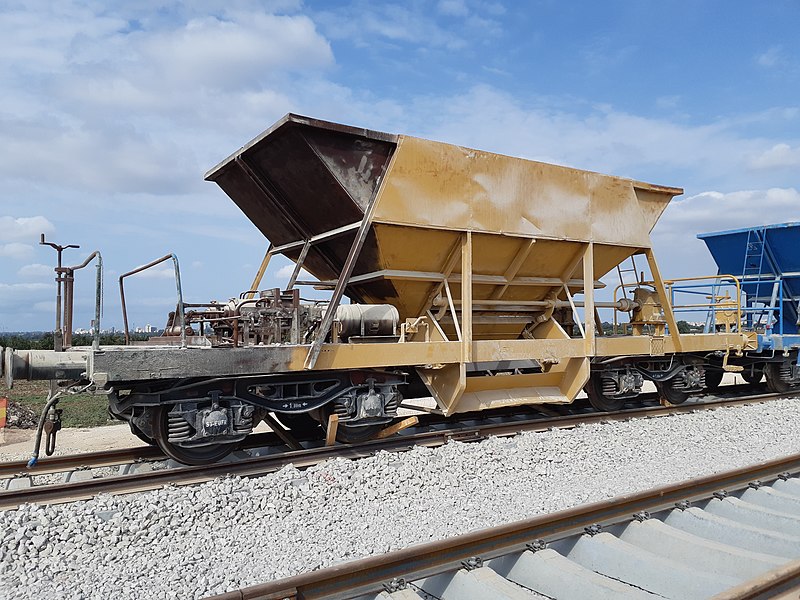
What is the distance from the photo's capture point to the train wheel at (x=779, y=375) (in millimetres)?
12406

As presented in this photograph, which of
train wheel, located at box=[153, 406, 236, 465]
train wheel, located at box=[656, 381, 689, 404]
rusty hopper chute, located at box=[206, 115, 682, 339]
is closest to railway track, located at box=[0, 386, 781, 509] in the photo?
train wheel, located at box=[153, 406, 236, 465]

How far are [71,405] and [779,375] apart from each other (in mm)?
15973

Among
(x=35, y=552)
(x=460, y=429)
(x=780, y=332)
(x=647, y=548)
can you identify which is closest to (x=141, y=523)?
(x=35, y=552)

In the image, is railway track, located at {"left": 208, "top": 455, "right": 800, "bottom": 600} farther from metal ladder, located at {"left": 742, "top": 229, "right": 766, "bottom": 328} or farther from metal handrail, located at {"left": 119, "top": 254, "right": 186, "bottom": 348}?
metal ladder, located at {"left": 742, "top": 229, "right": 766, "bottom": 328}

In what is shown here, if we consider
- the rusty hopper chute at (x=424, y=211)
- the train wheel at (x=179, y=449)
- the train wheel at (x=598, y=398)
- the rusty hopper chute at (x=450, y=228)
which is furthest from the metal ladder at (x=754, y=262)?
the train wheel at (x=179, y=449)

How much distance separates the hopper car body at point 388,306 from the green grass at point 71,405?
464 centimetres

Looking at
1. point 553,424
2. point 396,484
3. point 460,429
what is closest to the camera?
point 396,484

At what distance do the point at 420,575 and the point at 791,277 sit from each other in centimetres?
1269

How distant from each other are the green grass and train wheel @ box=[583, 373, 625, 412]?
8.67m

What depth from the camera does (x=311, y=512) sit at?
4.99 metres

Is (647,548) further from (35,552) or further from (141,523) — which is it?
(35,552)

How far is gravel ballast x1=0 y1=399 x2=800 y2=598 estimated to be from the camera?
381 centimetres

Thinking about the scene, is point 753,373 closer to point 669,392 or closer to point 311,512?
point 669,392

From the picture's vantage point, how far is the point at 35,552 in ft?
13.3
